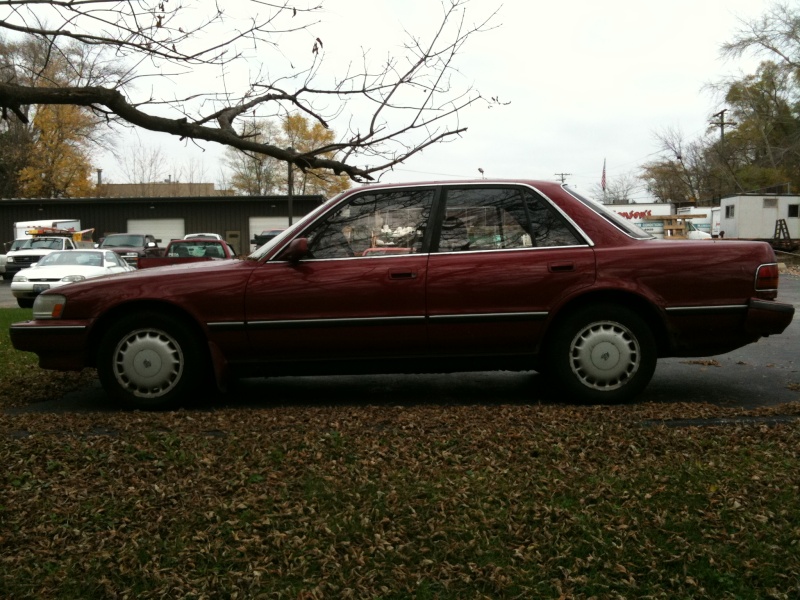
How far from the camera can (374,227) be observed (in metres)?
6.02

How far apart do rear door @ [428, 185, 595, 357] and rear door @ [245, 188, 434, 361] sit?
14 cm

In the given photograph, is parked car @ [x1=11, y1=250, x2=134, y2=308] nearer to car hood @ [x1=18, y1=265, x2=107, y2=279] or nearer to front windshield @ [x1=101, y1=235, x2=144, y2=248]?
car hood @ [x1=18, y1=265, x2=107, y2=279]

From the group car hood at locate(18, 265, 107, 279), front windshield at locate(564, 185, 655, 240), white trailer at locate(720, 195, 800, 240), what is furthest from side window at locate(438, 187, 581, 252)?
white trailer at locate(720, 195, 800, 240)

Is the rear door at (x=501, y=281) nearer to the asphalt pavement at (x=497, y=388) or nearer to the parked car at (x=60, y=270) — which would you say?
the asphalt pavement at (x=497, y=388)

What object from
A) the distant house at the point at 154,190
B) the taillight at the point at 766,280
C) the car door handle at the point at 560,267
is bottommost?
the taillight at the point at 766,280

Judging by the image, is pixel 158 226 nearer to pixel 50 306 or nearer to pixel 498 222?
pixel 50 306

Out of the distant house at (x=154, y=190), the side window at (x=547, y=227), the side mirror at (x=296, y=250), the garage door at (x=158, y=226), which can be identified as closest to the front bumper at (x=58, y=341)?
the side mirror at (x=296, y=250)

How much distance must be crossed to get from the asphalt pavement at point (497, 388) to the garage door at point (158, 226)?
45.2 meters

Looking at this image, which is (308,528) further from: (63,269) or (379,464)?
(63,269)

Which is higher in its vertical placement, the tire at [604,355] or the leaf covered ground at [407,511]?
the tire at [604,355]

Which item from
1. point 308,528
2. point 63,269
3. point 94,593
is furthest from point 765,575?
point 63,269

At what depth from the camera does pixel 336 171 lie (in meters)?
5.46

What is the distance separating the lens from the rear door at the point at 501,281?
19.0ft

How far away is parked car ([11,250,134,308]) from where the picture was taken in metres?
18.1
